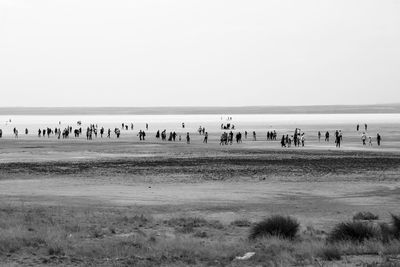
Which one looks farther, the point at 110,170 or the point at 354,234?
the point at 110,170

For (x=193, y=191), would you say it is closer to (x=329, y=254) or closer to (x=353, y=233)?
(x=353, y=233)

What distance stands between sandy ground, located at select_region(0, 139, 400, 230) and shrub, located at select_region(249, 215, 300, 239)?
91.4 inches

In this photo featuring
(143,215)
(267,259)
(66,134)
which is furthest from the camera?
(66,134)

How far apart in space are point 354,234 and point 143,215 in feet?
22.0

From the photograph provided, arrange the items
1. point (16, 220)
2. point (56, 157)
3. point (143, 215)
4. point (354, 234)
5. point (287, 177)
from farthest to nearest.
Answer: point (56, 157) < point (287, 177) < point (143, 215) < point (16, 220) < point (354, 234)

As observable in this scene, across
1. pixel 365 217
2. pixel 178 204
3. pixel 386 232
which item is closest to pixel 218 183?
pixel 178 204

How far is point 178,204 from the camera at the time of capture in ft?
75.1

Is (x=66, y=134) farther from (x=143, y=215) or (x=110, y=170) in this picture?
(x=143, y=215)

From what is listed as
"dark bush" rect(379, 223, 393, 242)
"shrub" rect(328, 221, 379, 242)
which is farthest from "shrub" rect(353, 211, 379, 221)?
"shrub" rect(328, 221, 379, 242)

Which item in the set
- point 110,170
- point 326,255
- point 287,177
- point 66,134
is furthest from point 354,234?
point 66,134

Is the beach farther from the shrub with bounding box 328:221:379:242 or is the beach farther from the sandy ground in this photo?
the shrub with bounding box 328:221:379:242

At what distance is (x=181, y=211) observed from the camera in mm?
20969

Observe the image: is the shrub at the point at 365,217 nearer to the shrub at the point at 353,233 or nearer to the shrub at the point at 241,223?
the shrub at the point at 241,223

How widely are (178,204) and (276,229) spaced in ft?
24.9
